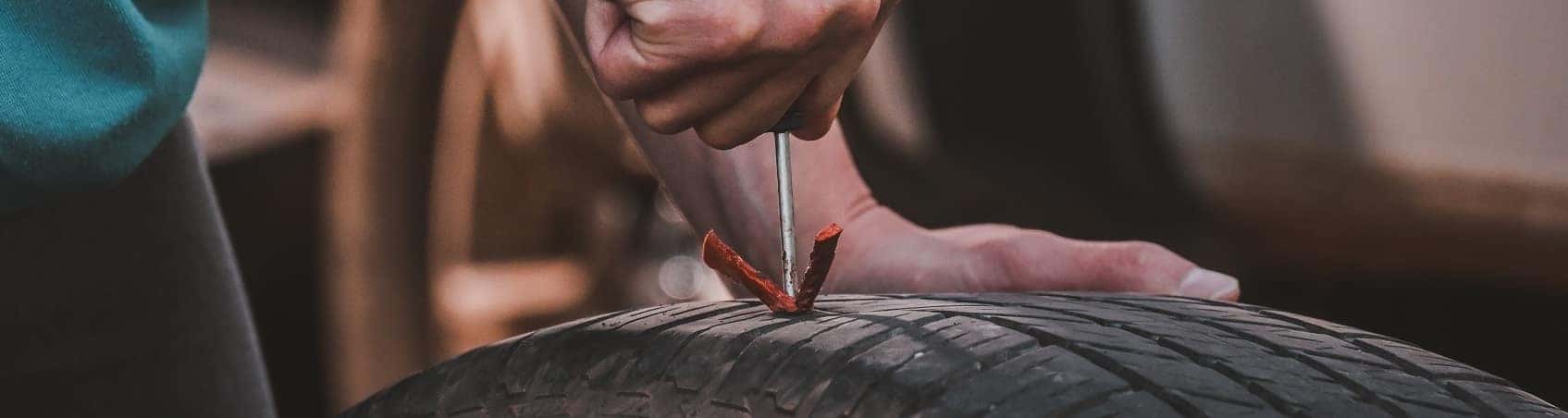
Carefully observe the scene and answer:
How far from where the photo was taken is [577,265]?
2406mm

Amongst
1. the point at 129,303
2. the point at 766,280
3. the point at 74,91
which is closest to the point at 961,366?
the point at 766,280

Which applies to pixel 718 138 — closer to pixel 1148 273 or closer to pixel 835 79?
pixel 835 79

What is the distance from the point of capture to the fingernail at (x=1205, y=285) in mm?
897

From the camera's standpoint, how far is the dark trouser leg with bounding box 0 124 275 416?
998 mm

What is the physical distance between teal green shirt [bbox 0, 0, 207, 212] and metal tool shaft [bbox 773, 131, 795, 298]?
0.31m

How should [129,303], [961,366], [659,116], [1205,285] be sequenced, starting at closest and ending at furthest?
[961,366] → [659,116] → [1205,285] → [129,303]

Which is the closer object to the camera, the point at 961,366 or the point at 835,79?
the point at 961,366

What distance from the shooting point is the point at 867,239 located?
106 centimetres

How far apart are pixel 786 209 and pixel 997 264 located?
0.69 ft

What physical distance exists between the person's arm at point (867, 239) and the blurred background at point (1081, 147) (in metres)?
0.38

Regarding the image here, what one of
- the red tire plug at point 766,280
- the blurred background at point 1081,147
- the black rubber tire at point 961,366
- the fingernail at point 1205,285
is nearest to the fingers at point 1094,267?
the fingernail at point 1205,285

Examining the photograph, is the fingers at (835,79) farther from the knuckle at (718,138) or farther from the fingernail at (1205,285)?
the fingernail at (1205,285)

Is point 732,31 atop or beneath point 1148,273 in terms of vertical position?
atop

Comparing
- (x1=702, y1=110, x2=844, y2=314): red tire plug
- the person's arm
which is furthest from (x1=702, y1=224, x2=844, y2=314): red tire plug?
the person's arm
